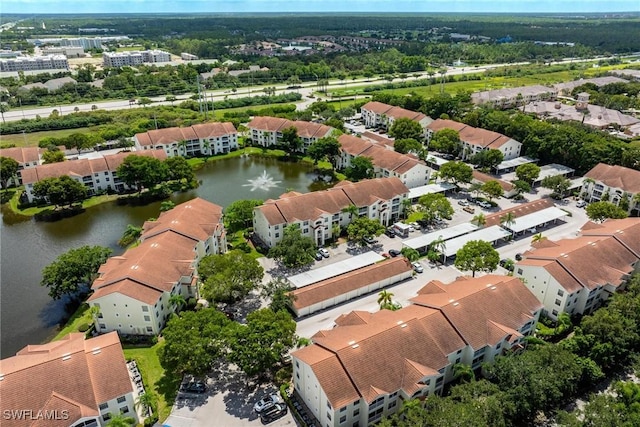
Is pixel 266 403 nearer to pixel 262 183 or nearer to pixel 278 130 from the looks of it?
pixel 262 183

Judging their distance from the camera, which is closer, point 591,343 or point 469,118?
point 591,343

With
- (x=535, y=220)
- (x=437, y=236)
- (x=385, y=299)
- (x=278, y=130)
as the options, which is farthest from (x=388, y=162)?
(x=385, y=299)

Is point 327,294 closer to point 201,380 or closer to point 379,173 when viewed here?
point 201,380

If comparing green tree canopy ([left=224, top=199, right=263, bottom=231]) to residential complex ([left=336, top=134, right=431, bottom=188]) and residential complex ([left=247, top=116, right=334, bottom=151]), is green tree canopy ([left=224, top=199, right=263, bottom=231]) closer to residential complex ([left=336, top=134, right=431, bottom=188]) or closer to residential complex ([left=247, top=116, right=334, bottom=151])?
residential complex ([left=336, top=134, right=431, bottom=188])

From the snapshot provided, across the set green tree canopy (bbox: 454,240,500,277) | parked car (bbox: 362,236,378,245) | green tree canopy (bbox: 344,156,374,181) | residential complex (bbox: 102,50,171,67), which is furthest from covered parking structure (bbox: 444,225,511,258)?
residential complex (bbox: 102,50,171,67)

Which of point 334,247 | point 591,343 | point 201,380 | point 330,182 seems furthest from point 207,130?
point 591,343

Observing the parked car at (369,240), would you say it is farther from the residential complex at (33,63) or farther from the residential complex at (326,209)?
the residential complex at (33,63)

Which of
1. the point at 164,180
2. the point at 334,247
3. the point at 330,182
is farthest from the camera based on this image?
the point at 330,182
